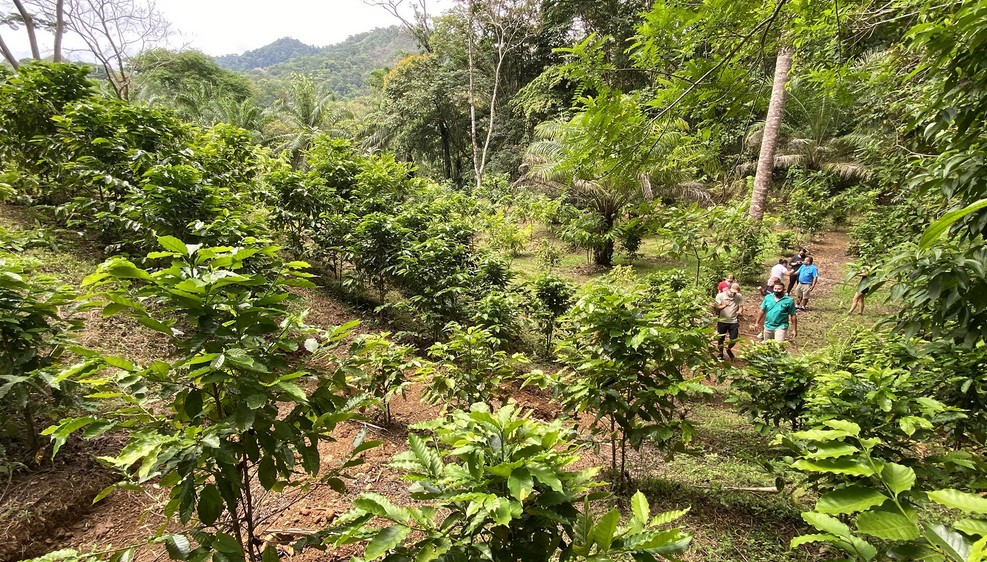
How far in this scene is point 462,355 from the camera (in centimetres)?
365

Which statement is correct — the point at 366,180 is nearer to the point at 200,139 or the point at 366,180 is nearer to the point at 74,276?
the point at 200,139

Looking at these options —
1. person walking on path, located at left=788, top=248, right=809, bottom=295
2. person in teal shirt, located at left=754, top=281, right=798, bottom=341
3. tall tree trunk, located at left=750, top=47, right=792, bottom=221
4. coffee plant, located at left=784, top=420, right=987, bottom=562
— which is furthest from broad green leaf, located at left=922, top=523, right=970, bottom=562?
tall tree trunk, located at left=750, top=47, right=792, bottom=221

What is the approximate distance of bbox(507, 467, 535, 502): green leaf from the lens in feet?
3.82

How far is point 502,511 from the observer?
114cm

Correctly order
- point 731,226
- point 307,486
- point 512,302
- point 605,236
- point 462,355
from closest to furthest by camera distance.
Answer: point 307,486, point 462,355, point 512,302, point 731,226, point 605,236

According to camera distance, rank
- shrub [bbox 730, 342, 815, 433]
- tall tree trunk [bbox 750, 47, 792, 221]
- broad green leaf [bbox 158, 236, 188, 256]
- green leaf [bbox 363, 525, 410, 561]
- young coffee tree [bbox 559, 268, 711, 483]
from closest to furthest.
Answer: green leaf [bbox 363, 525, 410, 561] → broad green leaf [bbox 158, 236, 188, 256] → young coffee tree [bbox 559, 268, 711, 483] → shrub [bbox 730, 342, 815, 433] → tall tree trunk [bbox 750, 47, 792, 221]

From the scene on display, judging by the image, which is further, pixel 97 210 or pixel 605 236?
pixel 605 236

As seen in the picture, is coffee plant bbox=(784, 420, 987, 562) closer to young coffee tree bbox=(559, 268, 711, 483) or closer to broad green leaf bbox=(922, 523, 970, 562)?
broad green leaf bbox=(922, 523, 970, 562)

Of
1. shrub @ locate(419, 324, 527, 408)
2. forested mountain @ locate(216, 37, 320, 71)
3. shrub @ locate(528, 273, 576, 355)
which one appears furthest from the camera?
forested mountain @ locate(216, 37, 320, 71)

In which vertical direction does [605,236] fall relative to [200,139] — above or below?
below

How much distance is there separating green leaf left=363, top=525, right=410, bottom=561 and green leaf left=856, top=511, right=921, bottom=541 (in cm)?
109

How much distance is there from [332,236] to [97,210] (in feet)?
8.86

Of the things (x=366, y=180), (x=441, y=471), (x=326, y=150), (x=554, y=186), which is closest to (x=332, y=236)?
(x=366, y=180)

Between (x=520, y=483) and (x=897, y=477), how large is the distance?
89 centimetres
